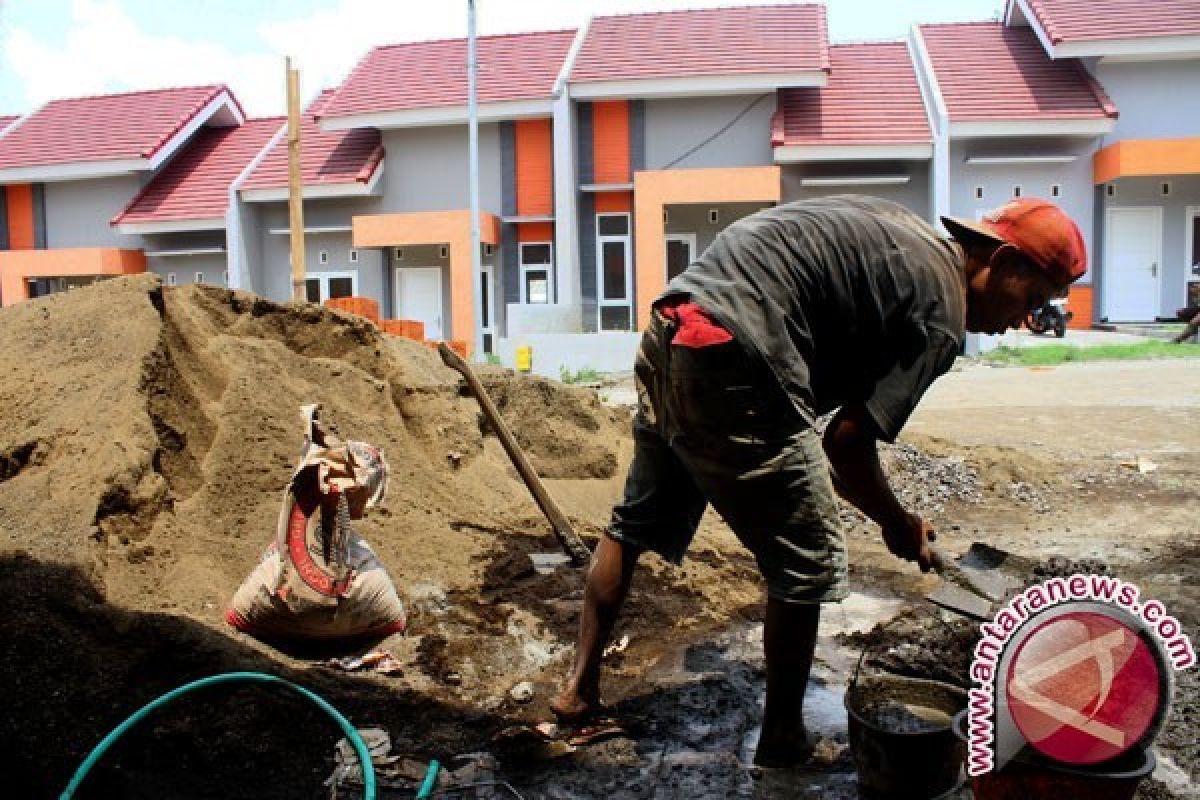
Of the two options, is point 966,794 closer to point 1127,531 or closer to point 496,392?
point 1127,531

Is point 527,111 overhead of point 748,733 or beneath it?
overhead

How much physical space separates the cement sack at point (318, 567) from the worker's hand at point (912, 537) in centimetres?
159

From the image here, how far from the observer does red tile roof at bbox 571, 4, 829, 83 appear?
60.3ft

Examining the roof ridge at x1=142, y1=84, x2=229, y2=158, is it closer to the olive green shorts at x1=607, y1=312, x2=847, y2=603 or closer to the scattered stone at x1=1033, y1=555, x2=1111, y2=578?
the scattered stone at x1=1033, y1=555, x2=1111, y2=578

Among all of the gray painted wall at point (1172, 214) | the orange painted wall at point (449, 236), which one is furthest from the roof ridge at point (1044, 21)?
the orange painted wall at point (449, 236)

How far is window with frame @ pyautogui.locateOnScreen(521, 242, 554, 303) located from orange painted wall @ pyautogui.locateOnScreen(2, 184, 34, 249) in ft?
39.9

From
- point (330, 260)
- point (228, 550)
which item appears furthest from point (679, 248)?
point (228, 550)

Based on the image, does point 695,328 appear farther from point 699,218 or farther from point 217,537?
point 699,218

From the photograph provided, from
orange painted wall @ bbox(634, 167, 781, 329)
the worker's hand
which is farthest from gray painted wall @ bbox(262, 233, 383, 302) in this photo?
the worker's hand

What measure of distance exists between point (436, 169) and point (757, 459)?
18.7 meters

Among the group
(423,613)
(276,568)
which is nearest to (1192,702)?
(423,613)

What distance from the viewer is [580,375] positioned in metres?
15.1

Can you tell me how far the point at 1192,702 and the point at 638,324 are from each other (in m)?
16.2

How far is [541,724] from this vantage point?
8.90ft
